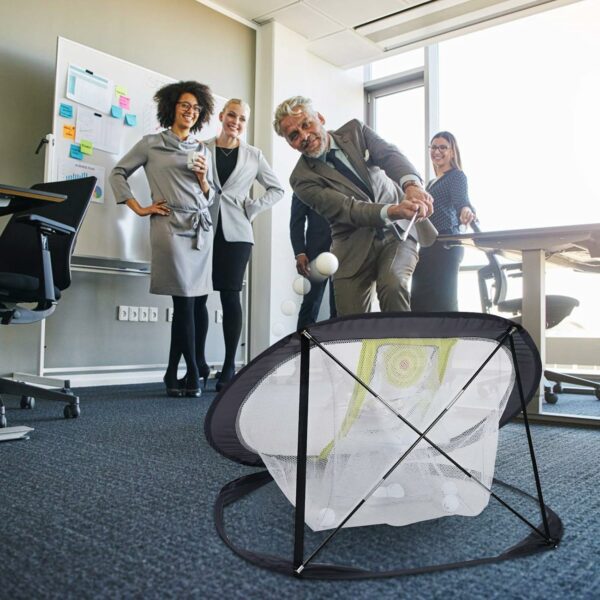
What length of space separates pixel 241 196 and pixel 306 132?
3.97 ft

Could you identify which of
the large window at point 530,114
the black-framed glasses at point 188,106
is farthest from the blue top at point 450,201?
the large window at point 530,114

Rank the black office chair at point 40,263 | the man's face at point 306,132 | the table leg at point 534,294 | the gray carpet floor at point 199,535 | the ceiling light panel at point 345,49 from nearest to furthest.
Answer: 1. the gray carpet floor at point 199,535
2. the man's face at point 306,132
3. the black office chair at point 40,263
4. the table leg at point 534,294
5. the ceiling light panel at point 345,49

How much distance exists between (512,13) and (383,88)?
1.27m

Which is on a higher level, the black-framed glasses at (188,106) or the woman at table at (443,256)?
the black-framed glasses at (188,106)

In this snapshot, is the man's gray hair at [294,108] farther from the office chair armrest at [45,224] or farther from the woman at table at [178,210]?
the woman at table at [178,210]

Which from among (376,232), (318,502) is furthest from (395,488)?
(376,232)

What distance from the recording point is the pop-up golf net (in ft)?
2.60

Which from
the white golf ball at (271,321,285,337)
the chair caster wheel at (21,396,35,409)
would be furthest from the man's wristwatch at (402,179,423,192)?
the white golf ball at (271,321,285,337)

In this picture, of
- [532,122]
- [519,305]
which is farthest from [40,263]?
[532,122]

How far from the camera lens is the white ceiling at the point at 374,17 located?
3777 millimetres

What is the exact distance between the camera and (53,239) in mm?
2189

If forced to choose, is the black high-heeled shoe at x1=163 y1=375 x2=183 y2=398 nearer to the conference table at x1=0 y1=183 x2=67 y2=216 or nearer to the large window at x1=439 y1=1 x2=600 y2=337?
the conference table at x1=0 y1=183 x2=67 y2=216

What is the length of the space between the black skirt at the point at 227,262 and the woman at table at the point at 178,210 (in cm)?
10

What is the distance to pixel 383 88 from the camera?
16.1ft
